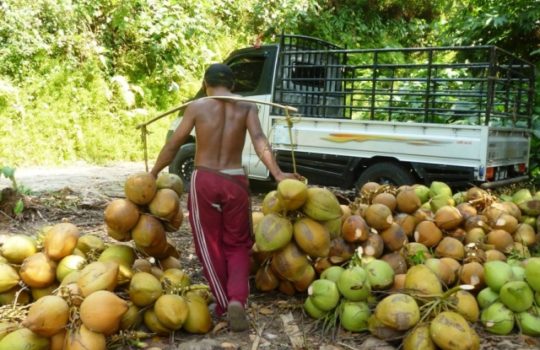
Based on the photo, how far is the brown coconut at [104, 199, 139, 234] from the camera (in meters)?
3.60

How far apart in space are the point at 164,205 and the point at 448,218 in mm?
2153

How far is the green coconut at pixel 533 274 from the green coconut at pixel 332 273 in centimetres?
117

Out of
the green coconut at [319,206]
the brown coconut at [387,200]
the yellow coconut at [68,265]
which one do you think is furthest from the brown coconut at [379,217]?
the yellow coconut at [68,265]

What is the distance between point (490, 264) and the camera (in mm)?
3572

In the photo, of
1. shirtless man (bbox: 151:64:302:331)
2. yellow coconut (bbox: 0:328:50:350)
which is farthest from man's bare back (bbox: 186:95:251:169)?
yellow coconut (bbox: 0:328:50:350)

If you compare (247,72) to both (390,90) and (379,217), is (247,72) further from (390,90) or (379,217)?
(379,217)

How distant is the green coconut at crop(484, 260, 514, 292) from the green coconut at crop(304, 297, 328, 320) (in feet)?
3.53

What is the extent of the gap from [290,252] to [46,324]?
1.51 meters

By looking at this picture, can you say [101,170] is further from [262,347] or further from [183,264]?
[262,347]

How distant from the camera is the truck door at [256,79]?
25.6 feet

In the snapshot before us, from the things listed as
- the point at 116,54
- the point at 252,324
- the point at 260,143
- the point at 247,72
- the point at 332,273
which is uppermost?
the point at 116,54

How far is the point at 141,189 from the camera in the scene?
3.67 metres

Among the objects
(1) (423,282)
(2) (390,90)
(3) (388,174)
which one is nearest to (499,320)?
(1) (423,282)

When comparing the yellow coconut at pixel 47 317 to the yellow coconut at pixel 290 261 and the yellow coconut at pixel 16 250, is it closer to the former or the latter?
the yellow coconut at pixel 16 250
